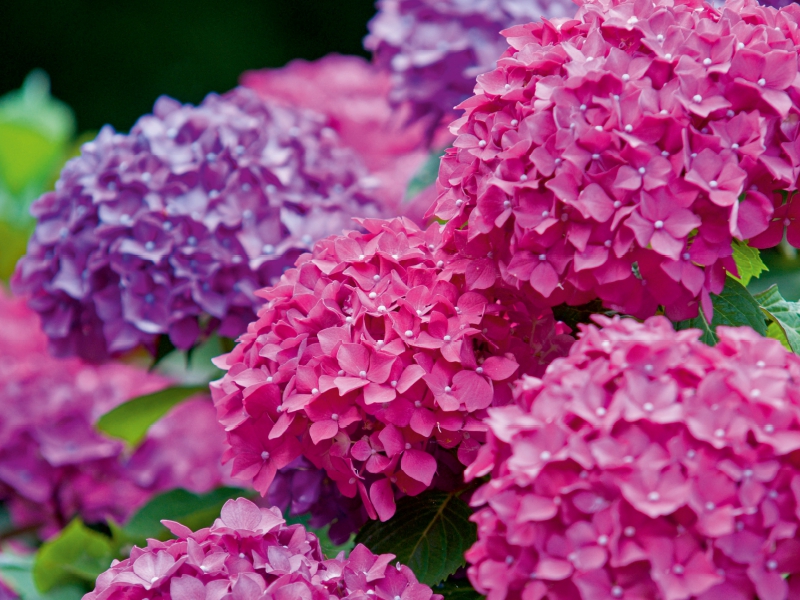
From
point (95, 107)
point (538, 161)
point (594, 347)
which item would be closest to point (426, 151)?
point (538, 161)

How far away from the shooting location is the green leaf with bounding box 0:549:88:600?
1.10 metres

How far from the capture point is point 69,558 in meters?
1.11

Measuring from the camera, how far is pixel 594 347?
592 mm

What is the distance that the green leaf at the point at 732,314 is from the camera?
740 millimetres

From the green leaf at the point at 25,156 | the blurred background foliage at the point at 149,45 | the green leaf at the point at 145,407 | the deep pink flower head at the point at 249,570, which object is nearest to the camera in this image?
the deep pink flower head at the point at 249,570

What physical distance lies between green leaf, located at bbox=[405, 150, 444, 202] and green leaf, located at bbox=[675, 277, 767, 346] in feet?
2.08

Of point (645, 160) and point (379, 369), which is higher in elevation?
point (645, 160)

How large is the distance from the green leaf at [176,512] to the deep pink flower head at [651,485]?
0.57 meters

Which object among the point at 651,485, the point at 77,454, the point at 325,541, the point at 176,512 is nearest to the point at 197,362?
the point at 77,454

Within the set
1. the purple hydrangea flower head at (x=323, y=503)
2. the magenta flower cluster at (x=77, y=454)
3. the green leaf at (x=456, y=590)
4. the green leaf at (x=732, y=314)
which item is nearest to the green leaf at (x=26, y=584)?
the magenta flower cluster at (x=77, y=454)

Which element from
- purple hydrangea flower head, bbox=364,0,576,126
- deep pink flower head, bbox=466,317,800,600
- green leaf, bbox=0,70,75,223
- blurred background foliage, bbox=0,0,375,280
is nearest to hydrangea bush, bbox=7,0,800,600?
deep pink flower head, bbox=466,317,800,600

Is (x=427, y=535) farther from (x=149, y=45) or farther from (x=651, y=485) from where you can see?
(x=149, y=45)

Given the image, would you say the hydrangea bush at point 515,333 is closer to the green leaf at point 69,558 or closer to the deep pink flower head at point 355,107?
the green leaf at point 69,558

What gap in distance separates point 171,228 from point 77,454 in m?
0.42
